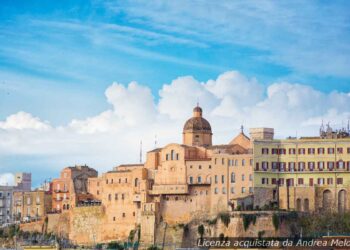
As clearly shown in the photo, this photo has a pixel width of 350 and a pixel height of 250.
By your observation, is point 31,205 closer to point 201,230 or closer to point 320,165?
point 201,230

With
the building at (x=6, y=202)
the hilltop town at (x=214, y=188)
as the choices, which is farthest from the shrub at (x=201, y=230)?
the building at (x=6, y=202)

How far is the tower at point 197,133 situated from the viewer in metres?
99.8

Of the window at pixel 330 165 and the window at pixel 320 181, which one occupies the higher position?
the window at pixel 330 165

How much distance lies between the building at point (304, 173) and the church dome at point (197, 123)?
8.96 metres

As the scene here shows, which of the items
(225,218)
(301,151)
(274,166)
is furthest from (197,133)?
(225,218)

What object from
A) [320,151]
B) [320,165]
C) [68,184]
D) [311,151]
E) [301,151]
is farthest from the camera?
[68,184]

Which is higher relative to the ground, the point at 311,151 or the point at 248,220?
the point at 311,151

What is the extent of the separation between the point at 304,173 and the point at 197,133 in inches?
522

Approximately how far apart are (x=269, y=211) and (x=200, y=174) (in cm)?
933

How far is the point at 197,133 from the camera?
3932 inches

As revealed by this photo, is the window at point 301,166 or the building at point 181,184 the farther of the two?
the building at point 181,184

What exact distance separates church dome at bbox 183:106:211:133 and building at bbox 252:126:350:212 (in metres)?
8.96

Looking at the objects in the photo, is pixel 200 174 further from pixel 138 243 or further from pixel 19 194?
pixel 19 194

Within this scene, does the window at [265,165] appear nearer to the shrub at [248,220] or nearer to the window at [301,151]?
the window at [301,151]
